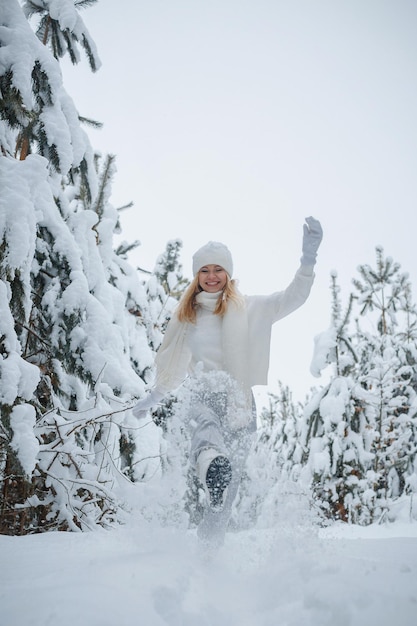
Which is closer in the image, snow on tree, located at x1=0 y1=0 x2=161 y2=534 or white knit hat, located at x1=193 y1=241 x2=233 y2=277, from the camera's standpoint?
snow on tree, located at x1=0 y1=0 x2=161 y2=534

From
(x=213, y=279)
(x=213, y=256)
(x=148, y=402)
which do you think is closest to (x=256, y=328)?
(x=213, y=279)

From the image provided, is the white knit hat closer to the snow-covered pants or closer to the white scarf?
the white scarf

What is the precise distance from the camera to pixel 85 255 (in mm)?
3678

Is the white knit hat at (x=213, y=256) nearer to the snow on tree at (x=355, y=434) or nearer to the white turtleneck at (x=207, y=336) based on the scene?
the white turtleneck at (x=207, y=336)

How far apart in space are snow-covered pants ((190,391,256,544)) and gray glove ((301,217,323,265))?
3.10 ft

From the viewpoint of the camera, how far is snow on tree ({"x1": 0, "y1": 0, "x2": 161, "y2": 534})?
2.41m

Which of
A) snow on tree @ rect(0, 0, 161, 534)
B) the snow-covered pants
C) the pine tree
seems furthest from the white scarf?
the pine tree

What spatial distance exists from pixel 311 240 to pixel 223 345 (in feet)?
2.70

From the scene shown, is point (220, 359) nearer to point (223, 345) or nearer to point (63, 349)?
point (223, 345)

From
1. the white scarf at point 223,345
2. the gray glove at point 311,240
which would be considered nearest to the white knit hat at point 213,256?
the white scarf at point 223,345

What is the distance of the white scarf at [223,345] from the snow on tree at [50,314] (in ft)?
1.33

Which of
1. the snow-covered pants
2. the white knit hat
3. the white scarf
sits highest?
the white knit hat

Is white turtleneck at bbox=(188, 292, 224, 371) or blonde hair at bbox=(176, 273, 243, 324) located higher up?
blonde hair at bbox=(176, 273, 243, 324)

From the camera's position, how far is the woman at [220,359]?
225cm
